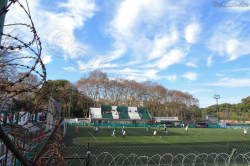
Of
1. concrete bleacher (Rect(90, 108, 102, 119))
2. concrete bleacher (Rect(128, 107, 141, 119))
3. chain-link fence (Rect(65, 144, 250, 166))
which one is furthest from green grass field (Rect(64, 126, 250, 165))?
concrete bleacher (Rect(128, 107, 141, 119))

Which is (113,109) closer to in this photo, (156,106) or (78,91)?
(78,91)

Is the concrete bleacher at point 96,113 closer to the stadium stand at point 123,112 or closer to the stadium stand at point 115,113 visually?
the stadium stand at point 115,113

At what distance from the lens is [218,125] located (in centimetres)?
5516

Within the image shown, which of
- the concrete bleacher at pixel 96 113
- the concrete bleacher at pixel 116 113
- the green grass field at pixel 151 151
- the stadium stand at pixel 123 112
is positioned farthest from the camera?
the stadium stand at pixel 123 112

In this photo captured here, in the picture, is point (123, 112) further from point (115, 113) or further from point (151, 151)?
point (151, 151)

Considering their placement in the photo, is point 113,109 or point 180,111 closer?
point 113,109

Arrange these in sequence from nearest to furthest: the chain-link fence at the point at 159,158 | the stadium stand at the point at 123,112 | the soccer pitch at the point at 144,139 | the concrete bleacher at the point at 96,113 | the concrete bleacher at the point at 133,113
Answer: the chain-link fence at the point at 159,158 → the soccer pitch at the point at 144,139 → the concrete bleacher at the point at 96,113 → the stadium stand at the point at 123,112 → the concrete bleacher at the point at 133,113

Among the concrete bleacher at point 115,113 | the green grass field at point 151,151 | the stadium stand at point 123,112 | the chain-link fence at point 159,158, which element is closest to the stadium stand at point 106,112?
the concrete bleacher at point 115,113

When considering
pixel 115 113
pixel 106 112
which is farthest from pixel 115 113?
pixel 106 112

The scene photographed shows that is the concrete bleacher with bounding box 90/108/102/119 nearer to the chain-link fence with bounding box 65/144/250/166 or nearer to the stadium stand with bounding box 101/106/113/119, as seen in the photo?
the stadium stand with bounding box 101/106/113/119

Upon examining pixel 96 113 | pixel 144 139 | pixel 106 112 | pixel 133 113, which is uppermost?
pixel 106 112

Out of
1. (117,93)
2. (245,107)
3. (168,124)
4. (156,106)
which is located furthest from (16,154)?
(245,107)

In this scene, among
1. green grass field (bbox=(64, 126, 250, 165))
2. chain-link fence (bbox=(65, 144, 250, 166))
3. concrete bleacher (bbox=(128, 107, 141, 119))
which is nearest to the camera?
chain-link fence (bbox=(65, 144, 250, 166))

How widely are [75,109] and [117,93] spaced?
1786 cm
